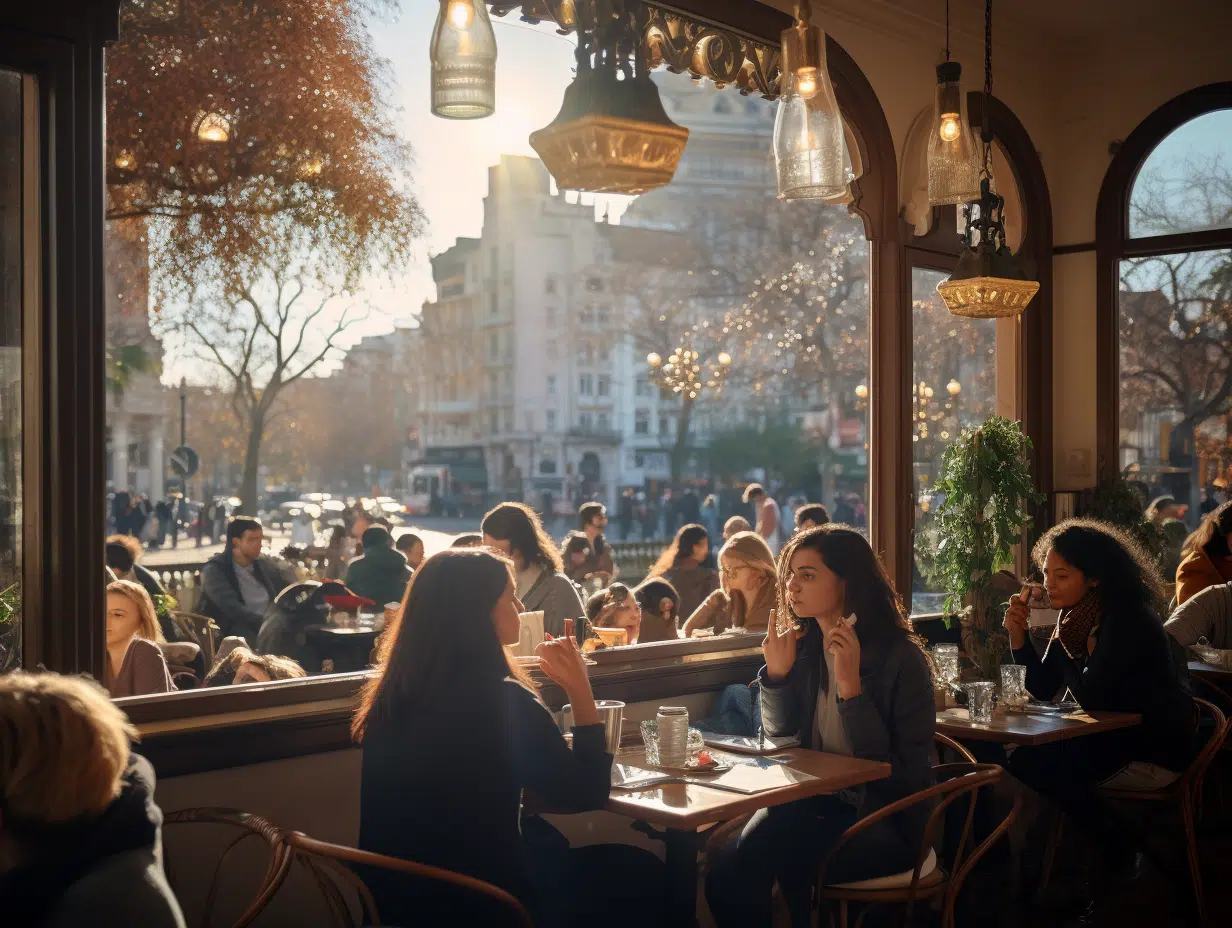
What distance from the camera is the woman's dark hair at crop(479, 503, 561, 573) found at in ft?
17.5

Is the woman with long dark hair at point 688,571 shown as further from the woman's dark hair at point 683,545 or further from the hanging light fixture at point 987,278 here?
the hanging light fixture at point 987,278

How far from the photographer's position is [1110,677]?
4391 mm

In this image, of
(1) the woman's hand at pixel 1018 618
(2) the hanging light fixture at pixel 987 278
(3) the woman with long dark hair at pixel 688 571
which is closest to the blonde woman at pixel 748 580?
(1) the woman's hand at pixel 1018 618

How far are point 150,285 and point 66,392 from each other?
4.09m

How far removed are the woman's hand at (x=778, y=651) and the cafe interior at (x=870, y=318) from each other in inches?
11.5

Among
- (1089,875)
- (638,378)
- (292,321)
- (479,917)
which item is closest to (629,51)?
(479,917)

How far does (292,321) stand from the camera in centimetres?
927

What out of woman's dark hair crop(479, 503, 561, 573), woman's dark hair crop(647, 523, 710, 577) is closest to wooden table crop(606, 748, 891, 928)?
woman's dark hair crop(479, 503, 561, 573)

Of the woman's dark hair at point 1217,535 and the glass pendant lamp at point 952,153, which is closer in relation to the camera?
the glass pendant lamp at point 952,153

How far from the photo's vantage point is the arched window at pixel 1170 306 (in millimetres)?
6891

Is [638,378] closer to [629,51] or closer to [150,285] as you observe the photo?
[150,285]

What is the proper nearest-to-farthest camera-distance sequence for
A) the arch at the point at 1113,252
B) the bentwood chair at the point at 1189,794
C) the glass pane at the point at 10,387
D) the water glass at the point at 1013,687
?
1. the glass pane at the point at 10,387
2. the bentwood chair at the point at 1189,794
3. the water glass at the point at 1013,687
4. the arch at the point at 1113,252

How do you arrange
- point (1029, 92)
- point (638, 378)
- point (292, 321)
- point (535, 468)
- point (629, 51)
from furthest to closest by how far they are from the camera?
point (638, 378), point (535, 468), point (292, 321), point (1029, 92), point (629, 51)

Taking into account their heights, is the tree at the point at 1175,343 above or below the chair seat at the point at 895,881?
above
